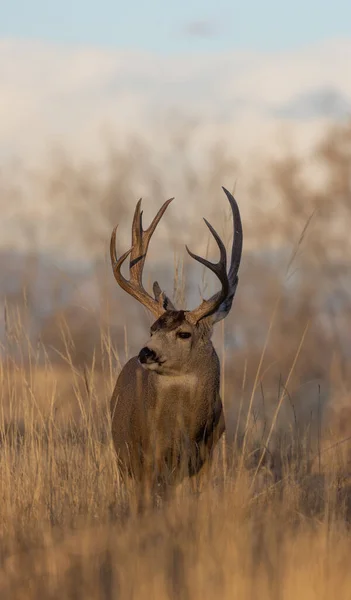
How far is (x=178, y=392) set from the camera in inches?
304

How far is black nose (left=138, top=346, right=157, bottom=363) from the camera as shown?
7.40 m

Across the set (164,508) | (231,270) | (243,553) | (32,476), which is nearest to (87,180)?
(231,270)

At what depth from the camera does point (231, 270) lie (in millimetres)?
8070

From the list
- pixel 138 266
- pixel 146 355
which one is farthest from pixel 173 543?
pixel 138 266

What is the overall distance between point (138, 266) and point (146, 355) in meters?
1.08

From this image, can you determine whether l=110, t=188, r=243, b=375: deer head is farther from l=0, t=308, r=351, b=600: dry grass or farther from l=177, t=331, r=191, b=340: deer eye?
l=0, t=308, r=351, b=600: dry grass

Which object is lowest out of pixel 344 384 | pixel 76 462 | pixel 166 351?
pixel 344 384

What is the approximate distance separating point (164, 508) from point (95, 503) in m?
0.85

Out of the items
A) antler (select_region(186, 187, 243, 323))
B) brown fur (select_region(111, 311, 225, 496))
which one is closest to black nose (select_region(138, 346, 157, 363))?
brown fur (select_region(111, 311, 225, 496))

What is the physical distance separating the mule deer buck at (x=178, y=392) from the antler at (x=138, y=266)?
0.50ft

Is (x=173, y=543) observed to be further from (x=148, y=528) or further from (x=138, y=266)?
(x=138, y=266)

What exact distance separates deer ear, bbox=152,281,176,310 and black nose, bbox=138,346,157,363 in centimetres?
76

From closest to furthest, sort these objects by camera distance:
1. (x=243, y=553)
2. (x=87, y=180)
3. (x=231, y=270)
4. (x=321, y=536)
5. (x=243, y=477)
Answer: (x=243, y=553) < (x=321, y=536) < (x=243, y=477) < (x=231, y=270) < (x=87, y=180)

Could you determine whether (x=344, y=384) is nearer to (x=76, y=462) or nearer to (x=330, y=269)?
(x=330, y=269)
